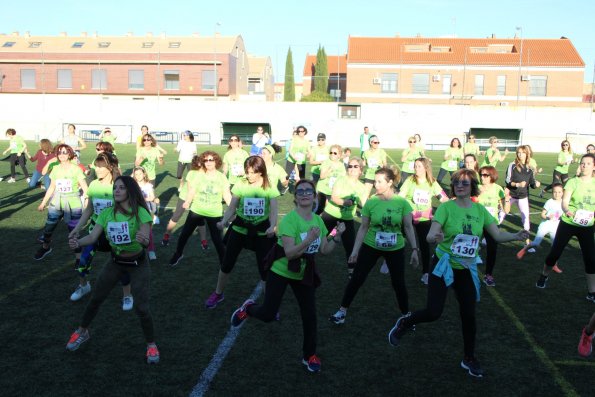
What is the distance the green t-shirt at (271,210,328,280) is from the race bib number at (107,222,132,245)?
1524mm

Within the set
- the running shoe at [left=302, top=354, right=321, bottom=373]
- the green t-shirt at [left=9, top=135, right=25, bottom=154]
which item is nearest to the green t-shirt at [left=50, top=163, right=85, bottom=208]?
the running shoe at [left=302, top=354, right=321, bottom=373]

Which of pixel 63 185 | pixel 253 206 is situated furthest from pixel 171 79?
Result: pixel 253 206

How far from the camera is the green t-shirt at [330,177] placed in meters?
10.3

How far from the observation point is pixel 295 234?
5.19 meters

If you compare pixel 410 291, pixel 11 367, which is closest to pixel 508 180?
pixel 410 291

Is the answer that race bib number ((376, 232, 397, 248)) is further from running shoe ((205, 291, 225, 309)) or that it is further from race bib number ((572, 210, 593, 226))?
race bib number ((572, 210, 593, 226))

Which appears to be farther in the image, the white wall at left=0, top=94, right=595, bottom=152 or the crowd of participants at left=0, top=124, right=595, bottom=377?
the white wall at left=0, top=94, right=595, bottom=152

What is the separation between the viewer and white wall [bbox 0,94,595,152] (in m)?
44.5

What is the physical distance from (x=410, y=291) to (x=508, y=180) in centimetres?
408

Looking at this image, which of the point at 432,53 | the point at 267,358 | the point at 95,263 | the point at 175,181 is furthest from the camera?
the point at 432,53

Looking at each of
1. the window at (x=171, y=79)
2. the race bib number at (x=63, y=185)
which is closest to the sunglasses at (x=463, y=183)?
the race bib number at (x=63, y=185)

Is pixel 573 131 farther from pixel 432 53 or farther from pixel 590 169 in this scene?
pixel 590 169

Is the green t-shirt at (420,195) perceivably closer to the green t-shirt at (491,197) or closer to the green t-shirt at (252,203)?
the green t-shirt at (491,197)

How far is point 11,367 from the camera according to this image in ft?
17.8
